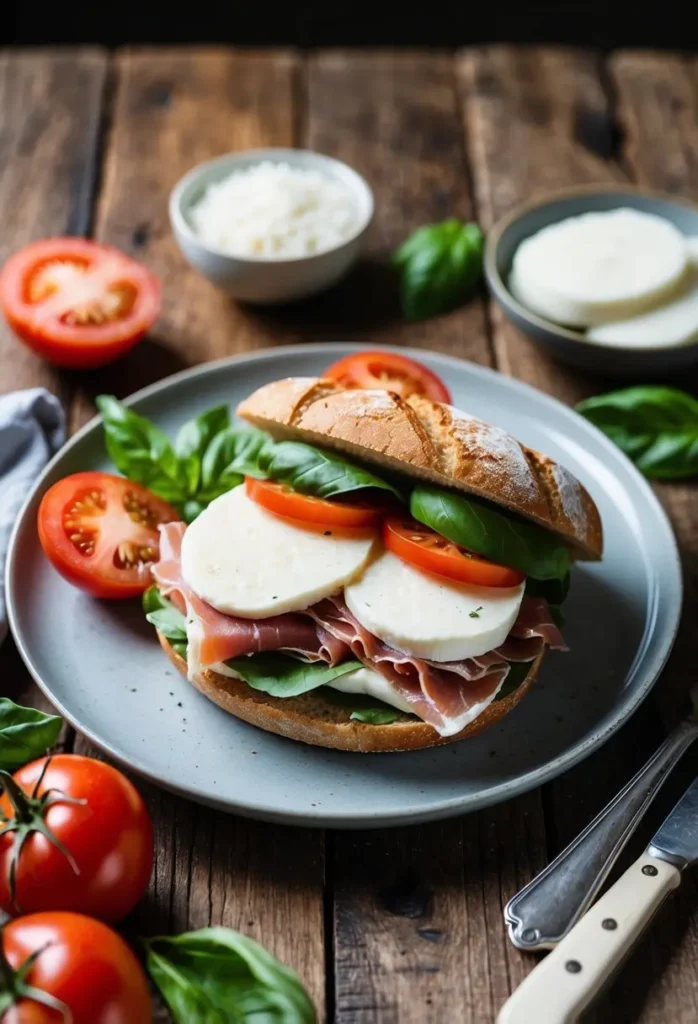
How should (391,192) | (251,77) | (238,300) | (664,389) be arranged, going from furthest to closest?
1. (251,77)
2. (391,192)
3. (238,300)
4. (664,389)

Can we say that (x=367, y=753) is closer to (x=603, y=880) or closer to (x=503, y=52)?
(x=603, y=880)

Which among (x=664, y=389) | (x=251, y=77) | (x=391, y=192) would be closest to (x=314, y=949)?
(x=664, y=389)

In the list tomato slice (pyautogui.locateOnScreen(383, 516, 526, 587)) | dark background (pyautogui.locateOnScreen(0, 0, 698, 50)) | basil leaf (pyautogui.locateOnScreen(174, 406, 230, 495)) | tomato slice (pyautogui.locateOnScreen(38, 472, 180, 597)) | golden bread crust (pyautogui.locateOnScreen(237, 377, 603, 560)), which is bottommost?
dark background (pyautogui.locateOnScreen(0, 0, 698, 50))

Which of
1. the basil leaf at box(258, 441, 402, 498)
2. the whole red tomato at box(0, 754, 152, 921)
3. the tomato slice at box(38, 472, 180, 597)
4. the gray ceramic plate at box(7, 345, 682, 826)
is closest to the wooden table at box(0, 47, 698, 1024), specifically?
the gray ceramic plate at box(7, 345, 682, 826)

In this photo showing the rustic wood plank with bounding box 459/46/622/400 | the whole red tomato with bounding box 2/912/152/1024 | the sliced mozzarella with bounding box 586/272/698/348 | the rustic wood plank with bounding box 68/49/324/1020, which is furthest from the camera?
the rustic wood plank with bounding box 459/46/622/400

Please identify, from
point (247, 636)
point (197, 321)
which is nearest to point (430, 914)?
point (247, 636)

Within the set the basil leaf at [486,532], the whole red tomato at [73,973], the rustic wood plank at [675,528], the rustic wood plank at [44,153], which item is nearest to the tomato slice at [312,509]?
the basil leaf at [486,532]

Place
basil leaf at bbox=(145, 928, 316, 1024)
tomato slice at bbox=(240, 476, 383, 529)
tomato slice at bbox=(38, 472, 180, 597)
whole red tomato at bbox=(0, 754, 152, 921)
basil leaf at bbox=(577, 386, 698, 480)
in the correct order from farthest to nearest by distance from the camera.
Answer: basil leaf at bbox=(577, 386, 698, 480) < tomato slice at bbox=(38, 472, 180, 597) < tomato slice at bbox=(240, 476, 383, 529) < whole red tomato at bbox=(0, 754, 152, 921) < basil leaf at bbox=(145, 928, 316, 1024)

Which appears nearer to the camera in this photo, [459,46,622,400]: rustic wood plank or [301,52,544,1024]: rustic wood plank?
[301,52,544,1024]: rustic wood plank

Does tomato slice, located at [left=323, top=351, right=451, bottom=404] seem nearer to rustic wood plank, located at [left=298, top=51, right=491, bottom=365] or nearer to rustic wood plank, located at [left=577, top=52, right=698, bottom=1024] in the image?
rustic wood plank, located at [left=298, top=51, right=491, bottom=365]
